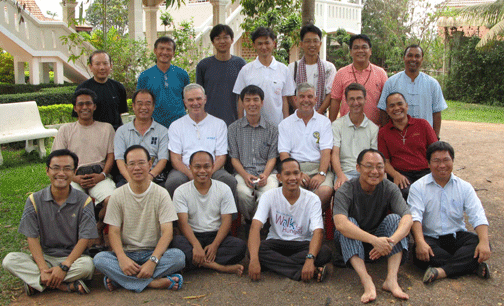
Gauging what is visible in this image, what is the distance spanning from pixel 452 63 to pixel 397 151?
52.4ft

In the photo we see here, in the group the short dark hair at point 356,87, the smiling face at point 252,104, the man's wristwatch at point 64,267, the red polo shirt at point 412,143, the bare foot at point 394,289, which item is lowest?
the bare foot at point 394,289

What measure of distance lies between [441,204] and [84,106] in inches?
144

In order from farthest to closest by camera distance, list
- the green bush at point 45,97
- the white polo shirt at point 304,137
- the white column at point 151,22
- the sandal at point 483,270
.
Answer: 1. the white column at point 151,22
2. the green bush at point 45,97
3. the white polo shirt at point 304,137
4. the sandal at point 483,270

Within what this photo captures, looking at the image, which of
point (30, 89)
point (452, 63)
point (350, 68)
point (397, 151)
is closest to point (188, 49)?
point (30, 89)

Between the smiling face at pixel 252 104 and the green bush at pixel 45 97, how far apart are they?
7.30 meters

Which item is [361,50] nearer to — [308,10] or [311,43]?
[311,43]

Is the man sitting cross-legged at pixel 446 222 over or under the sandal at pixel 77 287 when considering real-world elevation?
over

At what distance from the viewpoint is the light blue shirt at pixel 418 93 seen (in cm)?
534

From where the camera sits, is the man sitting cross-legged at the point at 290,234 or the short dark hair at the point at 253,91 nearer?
the man sitting cross-legged at the point at 290,234

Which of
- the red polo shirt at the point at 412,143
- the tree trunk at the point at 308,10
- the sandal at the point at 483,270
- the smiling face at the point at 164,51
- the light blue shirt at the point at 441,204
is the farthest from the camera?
the tree trunk at the point at 308,10

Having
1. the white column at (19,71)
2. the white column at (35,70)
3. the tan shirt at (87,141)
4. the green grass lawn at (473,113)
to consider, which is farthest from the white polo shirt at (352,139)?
the white column at (19,71)

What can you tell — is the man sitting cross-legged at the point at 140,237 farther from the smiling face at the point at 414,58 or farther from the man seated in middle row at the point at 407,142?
the smiling face at the point at 414,58

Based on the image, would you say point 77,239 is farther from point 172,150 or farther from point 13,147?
point 13,147

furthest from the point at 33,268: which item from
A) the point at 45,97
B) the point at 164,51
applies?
the point at 45,97
